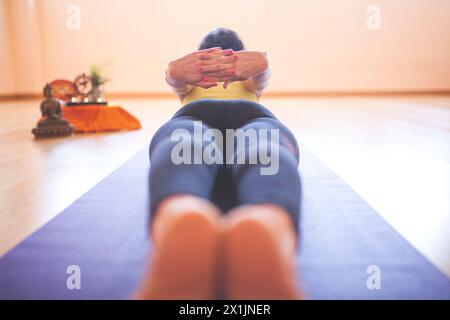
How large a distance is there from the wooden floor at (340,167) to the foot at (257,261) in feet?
1.50

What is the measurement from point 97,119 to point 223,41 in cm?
215

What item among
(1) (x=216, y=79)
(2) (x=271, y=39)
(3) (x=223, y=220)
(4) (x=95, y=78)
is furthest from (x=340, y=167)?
(2) (x=271, y=39)

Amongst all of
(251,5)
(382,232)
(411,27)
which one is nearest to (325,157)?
(382,232)

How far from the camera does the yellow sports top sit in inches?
53.1

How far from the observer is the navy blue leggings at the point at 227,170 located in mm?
775

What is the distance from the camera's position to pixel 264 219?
0.66 metres

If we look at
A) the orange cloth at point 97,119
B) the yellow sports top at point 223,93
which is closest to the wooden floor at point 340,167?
the orange cloth at point 97,119

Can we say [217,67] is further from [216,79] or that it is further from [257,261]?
[257,261]

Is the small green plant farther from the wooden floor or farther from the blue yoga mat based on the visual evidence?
the blue yoga mat

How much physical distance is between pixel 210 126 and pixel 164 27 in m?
6.10

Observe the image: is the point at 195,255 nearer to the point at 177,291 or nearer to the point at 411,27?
the point at 177,291

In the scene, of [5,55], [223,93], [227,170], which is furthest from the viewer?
[5,55]

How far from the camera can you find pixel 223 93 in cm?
135

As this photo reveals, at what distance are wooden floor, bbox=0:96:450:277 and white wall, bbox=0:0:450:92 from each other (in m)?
3.35
